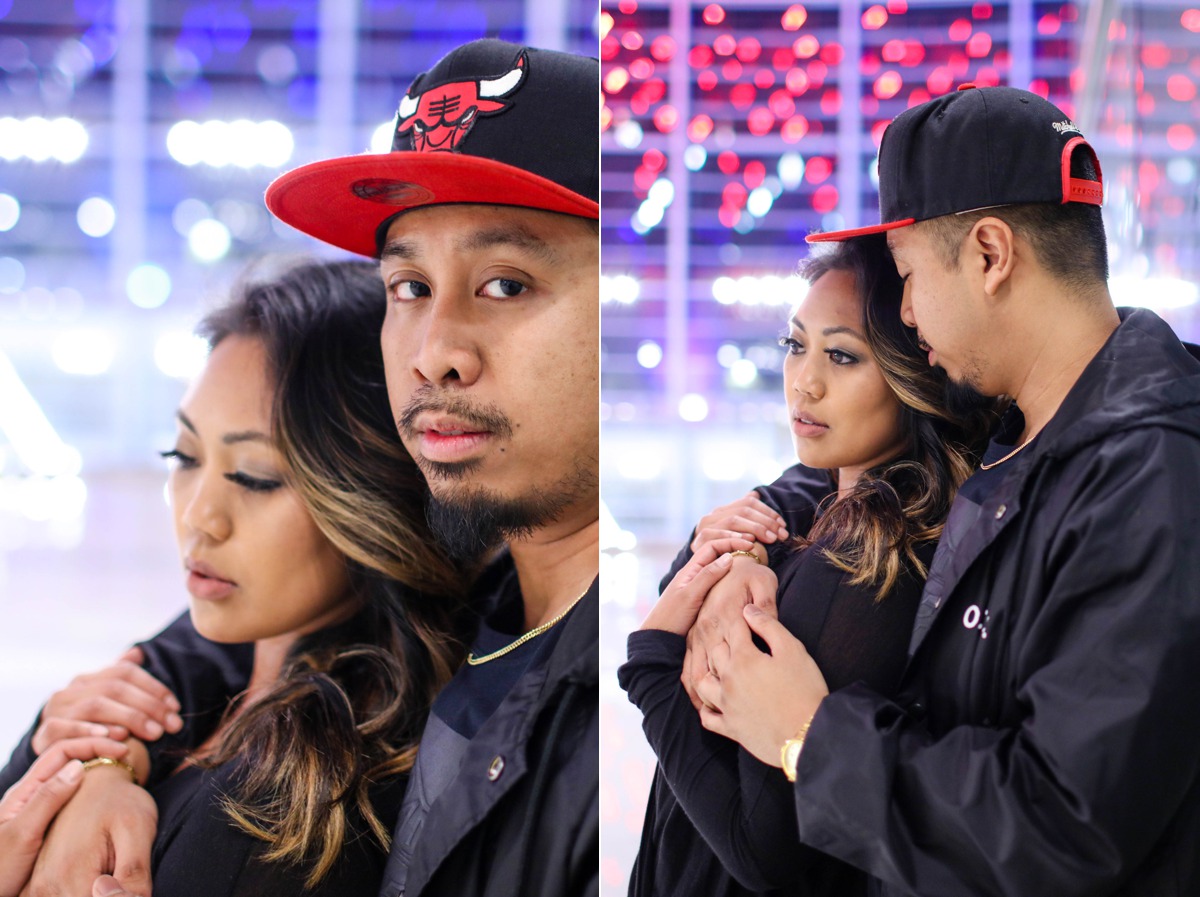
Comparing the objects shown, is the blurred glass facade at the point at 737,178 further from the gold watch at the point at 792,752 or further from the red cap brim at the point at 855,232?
the gold watch at the point at 792,752

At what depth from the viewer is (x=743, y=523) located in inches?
55.9

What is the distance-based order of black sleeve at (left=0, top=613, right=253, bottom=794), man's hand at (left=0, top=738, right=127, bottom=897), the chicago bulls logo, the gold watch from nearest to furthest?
the gold watch, the chicago bulls logo, man's hand at (left=0, top=738, right=127, bottom=897), black sleeve at (left=0, top=613, right=253, bottom=794)

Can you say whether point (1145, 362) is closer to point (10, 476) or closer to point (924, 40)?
point (924, 40)

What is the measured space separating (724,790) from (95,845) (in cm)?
104

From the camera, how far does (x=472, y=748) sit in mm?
1466

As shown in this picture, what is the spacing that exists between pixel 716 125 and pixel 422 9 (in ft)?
2.24

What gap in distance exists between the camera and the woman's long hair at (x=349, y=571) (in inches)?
64.0

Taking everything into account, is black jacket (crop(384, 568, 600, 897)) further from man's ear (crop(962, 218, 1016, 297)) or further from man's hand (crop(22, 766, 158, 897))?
man's ear (crop(962, 218, 1016, 297))

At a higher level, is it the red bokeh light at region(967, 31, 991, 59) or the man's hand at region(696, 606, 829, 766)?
the red bokeh light at region(967, 31, 991, 59)

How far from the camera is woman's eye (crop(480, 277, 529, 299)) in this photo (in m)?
1.51

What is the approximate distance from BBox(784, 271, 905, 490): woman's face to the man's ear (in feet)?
0.55

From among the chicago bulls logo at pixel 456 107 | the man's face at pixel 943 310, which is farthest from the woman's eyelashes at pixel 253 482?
the man's face at pixel 943 310

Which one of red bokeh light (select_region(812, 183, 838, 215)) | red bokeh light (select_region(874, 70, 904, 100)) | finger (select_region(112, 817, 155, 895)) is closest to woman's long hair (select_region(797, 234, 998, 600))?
red bokeh light (select_region(812, 183, 838, 215))

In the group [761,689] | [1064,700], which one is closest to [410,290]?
[761,689]
